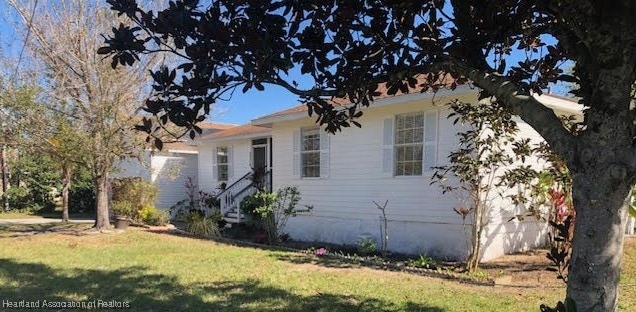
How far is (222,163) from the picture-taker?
20047 millimetres

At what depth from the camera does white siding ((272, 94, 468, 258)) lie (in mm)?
10320

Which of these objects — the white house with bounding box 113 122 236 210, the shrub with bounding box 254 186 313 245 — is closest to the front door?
the shrub with bounding box 254 186 313 245

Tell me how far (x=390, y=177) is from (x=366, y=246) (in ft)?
5.73

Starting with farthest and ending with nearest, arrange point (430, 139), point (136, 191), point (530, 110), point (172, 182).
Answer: point (172, 182)
point (136, 191)
point (430, 139)
point (530, 110)

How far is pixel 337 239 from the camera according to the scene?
12836 millimetres

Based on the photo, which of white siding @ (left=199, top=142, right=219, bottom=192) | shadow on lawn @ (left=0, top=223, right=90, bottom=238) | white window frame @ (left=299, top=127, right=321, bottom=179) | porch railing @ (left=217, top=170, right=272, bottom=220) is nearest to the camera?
white window frame @ (left=299, top=127, right=321, bottom=179)

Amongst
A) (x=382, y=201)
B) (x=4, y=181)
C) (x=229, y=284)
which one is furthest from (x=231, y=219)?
(x=4, y=181)

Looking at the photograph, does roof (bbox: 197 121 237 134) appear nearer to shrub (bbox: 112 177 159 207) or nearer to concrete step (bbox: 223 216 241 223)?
shrub (bbox: 112 177 159 207)

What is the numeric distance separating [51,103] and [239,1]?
12303 mm

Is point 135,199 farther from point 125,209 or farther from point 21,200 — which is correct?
point 21,200

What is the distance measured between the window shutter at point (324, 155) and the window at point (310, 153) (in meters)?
0.27

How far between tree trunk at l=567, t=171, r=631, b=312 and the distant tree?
1219 cm

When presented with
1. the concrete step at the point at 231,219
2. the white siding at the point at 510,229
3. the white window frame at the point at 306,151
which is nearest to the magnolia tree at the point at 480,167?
the white siding at the point at 510,229

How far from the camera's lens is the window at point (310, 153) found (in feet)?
44.6
